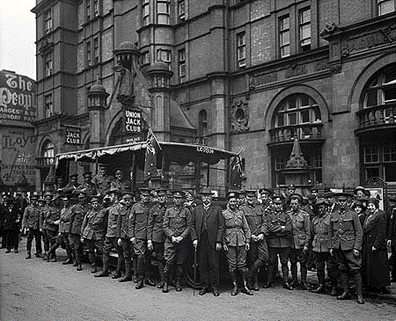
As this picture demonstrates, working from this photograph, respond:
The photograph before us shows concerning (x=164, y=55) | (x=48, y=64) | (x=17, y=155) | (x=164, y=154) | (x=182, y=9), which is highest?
(x=48, y=64)

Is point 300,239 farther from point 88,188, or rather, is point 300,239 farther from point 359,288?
point 88,188

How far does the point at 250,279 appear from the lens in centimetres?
1024

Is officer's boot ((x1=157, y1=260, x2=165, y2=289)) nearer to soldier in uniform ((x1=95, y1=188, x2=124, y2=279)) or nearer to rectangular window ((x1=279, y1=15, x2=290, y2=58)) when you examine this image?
soldier in uniform ((x1=95, y1=188, x2=124, y2=279))

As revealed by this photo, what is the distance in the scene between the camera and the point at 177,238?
10.2 meters

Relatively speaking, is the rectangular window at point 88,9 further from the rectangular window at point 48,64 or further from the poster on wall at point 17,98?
the poster on wall at point 17,98

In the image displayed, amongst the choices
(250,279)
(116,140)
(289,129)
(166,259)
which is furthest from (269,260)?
(116,140)

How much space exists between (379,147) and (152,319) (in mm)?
14981

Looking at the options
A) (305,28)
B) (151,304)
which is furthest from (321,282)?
(305,28)

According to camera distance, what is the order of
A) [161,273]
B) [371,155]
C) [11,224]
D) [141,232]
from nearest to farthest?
1. [161,273]
2. [141,232]
3. [11,224]
4. [371,155]

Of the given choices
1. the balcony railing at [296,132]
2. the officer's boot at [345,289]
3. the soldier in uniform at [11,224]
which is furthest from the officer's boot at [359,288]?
the balcony railing at [296,132]

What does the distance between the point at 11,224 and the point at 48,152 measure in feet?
84.8

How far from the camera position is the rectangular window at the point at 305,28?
77.0 ft

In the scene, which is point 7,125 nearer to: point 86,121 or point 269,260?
point 86,121

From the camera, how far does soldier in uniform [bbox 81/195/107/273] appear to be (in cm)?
1257
